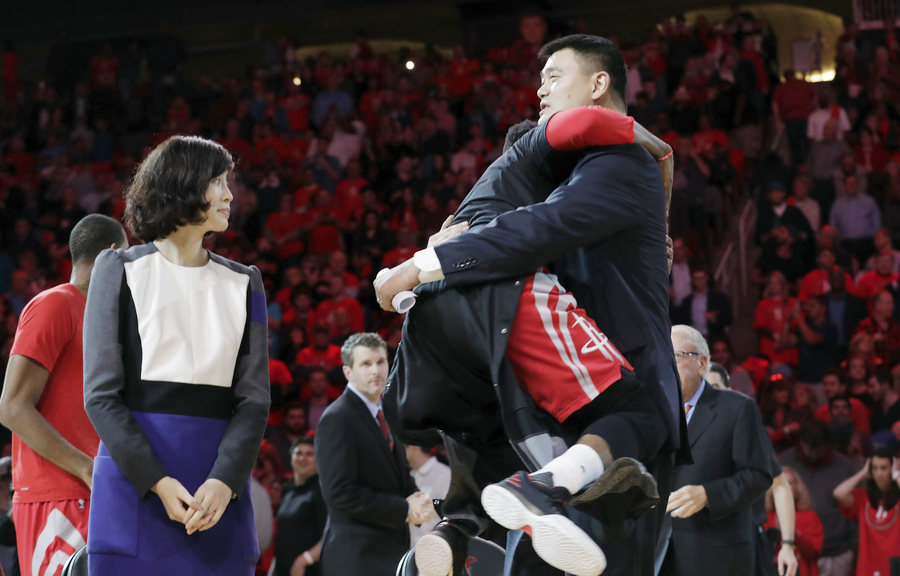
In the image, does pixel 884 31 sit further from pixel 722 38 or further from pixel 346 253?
pixel 346 253

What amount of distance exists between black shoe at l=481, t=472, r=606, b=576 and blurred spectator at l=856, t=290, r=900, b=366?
7.55m

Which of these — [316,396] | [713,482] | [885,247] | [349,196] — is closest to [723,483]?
[713,482]

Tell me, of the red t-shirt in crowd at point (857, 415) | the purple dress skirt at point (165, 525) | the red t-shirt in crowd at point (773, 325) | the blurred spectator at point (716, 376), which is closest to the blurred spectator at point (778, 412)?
the red t-shirt in crowd at point (857, 415)

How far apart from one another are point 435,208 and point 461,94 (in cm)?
281

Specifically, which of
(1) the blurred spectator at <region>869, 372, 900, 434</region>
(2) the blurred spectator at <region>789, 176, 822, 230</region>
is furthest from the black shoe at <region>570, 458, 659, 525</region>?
(2) the blurred spectator at <region>789, 176, 822, 230</region>

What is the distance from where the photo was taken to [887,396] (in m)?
8.52

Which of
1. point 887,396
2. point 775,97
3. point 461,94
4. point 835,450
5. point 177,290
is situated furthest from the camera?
point 461,94

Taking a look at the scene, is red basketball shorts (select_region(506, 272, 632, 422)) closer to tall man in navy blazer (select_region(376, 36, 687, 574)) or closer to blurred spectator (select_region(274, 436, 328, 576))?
tall man in navy blazer (select_region(376, 36, 687, 574))

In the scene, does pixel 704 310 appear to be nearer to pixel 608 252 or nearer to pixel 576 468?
pixel 608 252

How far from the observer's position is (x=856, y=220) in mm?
10617

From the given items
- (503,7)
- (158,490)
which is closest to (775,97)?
(503,7)

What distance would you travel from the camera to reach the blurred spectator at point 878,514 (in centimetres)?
700

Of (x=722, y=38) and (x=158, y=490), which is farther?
(x=722, y=38)

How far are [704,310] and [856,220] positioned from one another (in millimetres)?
1972
